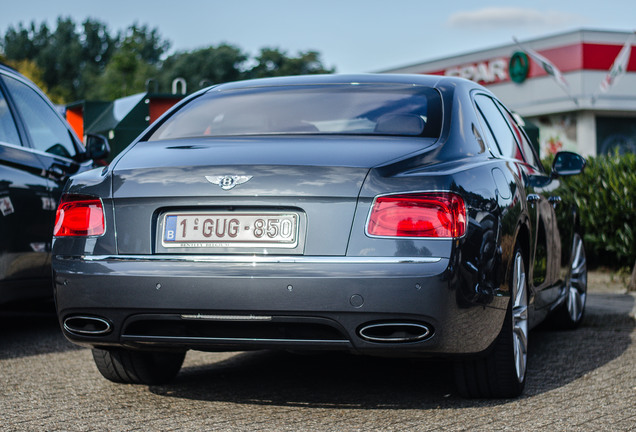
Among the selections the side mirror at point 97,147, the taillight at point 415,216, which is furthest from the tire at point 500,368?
the side mirror at point 97,147

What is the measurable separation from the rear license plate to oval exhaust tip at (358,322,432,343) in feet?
1.48

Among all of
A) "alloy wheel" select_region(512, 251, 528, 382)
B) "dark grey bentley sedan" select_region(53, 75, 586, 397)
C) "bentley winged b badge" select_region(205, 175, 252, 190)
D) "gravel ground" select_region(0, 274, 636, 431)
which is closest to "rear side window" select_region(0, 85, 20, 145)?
"gravel ground" select_region(0, 274, 636, 431)

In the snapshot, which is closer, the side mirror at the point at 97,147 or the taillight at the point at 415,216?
the taillight at the point at 415,216

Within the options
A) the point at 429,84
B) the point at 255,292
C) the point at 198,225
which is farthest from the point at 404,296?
the point at 429,84

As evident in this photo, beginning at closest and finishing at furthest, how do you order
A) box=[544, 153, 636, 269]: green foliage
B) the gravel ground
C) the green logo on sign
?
the gravel ground
box=[544, 153, 636, 269]: green foliage
the green logo on sign

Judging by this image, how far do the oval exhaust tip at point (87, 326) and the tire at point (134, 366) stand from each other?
567 mm

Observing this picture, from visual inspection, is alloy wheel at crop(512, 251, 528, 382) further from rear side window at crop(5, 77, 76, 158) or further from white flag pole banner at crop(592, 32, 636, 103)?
white flag pole banner at crop(592, 32, 636, 103)

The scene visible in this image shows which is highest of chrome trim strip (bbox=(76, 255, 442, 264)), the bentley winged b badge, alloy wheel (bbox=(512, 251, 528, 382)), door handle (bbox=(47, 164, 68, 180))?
the bentley winged b badge

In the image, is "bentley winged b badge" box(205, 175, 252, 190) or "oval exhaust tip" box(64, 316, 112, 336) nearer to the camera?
"bentley winged b badge" box(205, 175, 252, 190)

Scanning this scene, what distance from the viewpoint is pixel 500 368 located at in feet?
14.2

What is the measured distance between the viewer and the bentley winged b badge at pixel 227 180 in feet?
Answer: 12.7

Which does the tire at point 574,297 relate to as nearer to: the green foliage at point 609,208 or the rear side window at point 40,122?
the rear side window at point 40,122

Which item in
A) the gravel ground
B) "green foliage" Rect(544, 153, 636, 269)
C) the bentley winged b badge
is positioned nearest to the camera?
the bentley winged b badge

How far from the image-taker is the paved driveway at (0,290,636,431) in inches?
158
